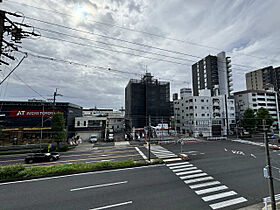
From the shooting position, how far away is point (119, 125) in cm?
6116

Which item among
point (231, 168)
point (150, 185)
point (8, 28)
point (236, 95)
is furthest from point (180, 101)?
point (8, 28)

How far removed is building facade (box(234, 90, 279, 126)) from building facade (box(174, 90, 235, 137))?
344 inches

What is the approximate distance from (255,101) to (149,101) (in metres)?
47.1

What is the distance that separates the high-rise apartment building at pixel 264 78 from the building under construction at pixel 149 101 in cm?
7212

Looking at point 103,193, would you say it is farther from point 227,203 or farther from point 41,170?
point 227,203

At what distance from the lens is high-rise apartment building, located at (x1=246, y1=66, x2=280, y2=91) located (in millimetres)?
78312

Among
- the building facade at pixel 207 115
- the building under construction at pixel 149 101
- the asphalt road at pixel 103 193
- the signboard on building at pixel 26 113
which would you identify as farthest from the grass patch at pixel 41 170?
the building facade at pixel 207 115

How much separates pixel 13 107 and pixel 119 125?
38.3m

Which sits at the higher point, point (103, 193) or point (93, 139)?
point (103, 193)

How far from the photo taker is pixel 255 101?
54000mm

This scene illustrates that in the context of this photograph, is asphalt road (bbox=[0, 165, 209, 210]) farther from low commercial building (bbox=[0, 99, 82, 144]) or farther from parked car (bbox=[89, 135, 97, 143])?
parked car (bbox=[89, 135, 97, 143])

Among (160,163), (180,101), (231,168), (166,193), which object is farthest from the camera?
(180,101)

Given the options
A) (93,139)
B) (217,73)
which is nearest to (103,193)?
(93,139)

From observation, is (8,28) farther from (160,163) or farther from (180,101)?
(180,101)
